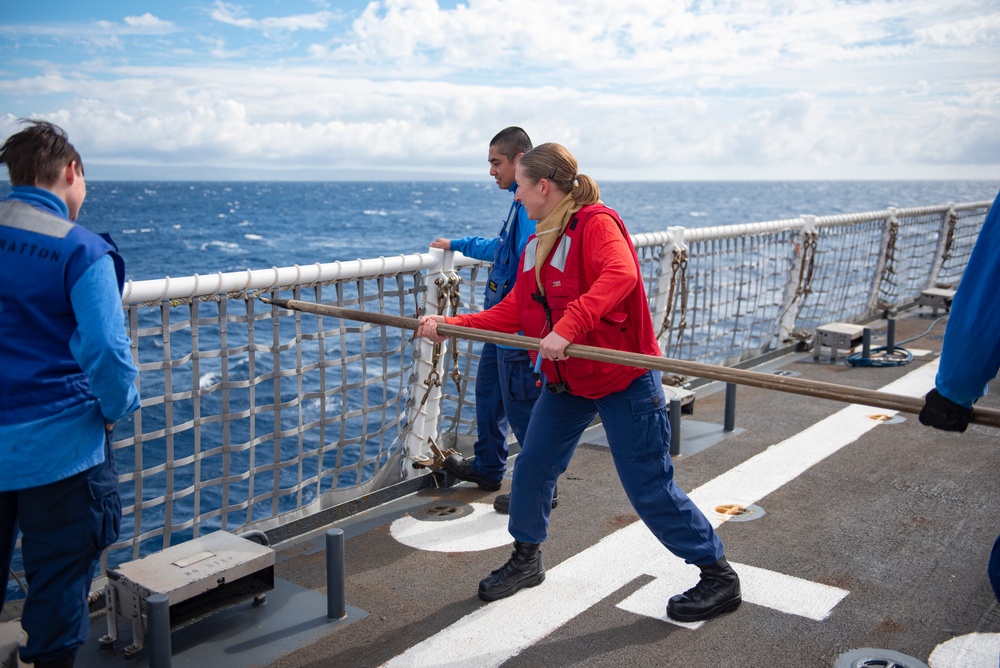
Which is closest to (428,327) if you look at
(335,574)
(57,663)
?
(335,574)

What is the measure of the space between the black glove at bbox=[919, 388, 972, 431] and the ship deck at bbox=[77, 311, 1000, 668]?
1.53 metres

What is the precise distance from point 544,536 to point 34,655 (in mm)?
2135

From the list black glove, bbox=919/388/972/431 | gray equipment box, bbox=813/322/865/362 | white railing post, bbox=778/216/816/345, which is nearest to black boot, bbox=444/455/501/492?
black glove, bbox=919/388/972/431

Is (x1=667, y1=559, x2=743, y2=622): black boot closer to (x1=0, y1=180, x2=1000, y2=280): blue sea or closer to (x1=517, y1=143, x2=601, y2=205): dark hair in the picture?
(x1=517, y1=143, x2=601, y2=205): dark hair

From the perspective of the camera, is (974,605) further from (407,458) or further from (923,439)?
(407,458)

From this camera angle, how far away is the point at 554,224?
3811 mm

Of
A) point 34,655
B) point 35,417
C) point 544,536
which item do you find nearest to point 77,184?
point 35,417

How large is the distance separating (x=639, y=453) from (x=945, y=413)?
154cm

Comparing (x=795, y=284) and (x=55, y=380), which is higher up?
(x=55, y=380)

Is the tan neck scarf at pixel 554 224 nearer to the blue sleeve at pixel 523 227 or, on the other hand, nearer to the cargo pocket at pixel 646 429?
the cargo pocket at pixel 646 429

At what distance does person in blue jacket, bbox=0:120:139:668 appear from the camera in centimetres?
281

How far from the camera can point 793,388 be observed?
3105 millimetres

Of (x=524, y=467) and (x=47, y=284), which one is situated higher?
(x=47, y=284)

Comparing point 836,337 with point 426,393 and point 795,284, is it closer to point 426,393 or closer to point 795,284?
point 795,284
